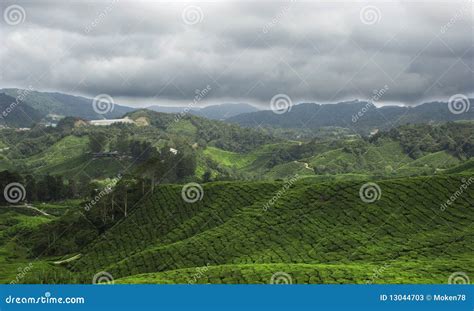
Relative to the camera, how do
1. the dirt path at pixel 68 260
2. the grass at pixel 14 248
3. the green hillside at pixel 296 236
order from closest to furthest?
the green hillside at pixel 296 236
the grass at pixel 14 248
the dirt path at pixel 68 260

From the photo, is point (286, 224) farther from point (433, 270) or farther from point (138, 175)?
point (138, 175)

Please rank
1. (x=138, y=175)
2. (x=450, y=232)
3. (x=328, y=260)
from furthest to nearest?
(x=138, y=175) < (x=450, y=232) < (x=328, y=260)

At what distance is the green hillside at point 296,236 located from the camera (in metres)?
39.7

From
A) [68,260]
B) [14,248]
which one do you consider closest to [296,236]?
[68,260]

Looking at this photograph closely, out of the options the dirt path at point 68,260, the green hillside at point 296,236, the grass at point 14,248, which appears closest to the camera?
the green hillside at point 296,236

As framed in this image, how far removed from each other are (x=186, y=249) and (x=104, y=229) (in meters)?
27.8

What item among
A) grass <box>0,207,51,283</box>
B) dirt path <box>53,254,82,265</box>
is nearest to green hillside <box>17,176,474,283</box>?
dirt path <box>53,254,82,265</box>

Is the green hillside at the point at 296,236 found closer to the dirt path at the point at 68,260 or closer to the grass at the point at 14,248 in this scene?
the dirt path at the point at 68,260

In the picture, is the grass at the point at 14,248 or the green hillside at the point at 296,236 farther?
the grass at the point at 14,248

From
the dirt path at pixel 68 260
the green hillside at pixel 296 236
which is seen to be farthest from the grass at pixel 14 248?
the green hillside at pixel 296 236

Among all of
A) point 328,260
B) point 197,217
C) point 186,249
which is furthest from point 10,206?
point 328,260

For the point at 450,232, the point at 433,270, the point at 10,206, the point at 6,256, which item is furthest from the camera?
the point at 10,206

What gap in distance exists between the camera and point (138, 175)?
86062mm

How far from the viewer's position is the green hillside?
130ft
